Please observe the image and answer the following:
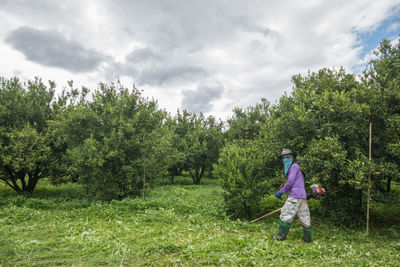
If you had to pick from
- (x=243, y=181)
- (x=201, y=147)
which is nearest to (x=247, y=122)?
(x=201, y=147)

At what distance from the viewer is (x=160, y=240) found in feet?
19.9

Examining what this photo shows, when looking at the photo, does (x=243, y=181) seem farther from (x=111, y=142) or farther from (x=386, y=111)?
(x=111, y=142)

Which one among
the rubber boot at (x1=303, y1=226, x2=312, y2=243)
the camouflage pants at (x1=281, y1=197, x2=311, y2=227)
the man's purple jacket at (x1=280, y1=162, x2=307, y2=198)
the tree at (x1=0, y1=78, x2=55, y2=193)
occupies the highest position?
the tree at (x1=0, y1=78, x2=55, y2=193)

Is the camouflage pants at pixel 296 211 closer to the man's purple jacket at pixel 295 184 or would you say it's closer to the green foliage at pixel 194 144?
the man's purple jacket at pixel 295 184

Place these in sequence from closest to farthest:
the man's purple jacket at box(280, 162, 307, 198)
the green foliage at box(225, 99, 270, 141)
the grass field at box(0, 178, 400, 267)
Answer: the grass field at box(0, 178, 400, 267)
the man's purple jacket at box(280, 162, 307, 198)
the green foliage at box(225, 99, 270, 141)

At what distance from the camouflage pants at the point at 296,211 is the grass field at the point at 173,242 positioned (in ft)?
1.94

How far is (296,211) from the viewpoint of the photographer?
269 inches

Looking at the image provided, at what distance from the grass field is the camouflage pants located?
23.3 inches

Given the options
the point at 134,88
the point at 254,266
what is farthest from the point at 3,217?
the point at 254,266

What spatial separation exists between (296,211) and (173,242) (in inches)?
146

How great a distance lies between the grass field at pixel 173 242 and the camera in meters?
4.91

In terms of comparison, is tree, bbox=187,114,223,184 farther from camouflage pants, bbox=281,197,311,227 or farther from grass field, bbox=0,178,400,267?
camouflage pants, bbox=281,197,311,227

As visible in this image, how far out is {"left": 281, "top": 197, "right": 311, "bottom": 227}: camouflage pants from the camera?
6777mm

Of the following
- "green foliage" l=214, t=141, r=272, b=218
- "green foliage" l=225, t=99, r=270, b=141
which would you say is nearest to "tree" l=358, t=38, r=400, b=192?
"green foliage" l=214, t=141, r=272, b=218
